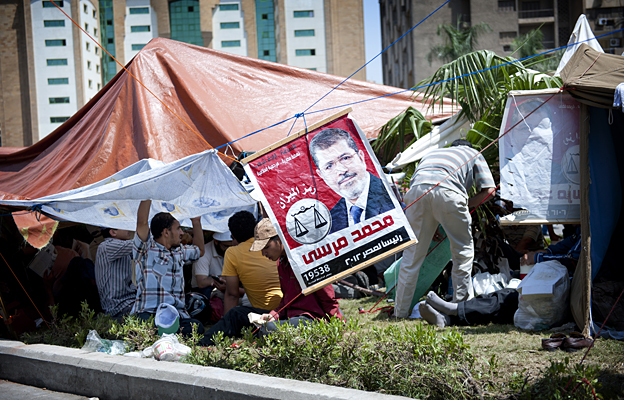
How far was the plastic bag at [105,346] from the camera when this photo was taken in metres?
4.70

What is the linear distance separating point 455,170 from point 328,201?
63.8 inches

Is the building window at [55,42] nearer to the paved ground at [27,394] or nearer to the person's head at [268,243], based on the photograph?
the paved ground at [27,394]

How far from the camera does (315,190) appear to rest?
4219 mm

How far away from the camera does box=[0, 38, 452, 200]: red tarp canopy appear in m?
7.47

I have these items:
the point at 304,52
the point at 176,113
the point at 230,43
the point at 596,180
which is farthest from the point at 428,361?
Result: the point at 230,43

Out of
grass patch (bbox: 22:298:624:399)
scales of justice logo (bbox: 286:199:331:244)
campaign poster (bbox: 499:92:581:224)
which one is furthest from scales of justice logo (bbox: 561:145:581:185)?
scales of justice logo (bbox: 286:199:331:244)

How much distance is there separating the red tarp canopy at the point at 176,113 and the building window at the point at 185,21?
49.3 metres

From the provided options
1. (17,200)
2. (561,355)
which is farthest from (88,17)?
(561,355)

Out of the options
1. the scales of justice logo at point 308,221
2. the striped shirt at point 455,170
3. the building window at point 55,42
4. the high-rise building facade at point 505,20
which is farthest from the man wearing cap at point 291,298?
the building window at point 55,42

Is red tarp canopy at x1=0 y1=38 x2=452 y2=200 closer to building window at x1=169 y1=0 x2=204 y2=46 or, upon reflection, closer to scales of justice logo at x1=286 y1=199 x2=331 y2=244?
scales of justice logo at x1=286 y1=199 x2=331 y2=244

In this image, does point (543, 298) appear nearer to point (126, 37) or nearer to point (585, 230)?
point (585, 230)

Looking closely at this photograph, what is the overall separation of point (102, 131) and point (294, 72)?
337 cm

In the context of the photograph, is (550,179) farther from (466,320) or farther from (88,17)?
(88,17)

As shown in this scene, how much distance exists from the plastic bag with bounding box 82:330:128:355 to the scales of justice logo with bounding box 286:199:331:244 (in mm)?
1890
